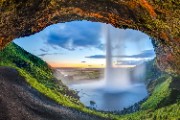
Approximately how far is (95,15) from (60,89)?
86.6 ft

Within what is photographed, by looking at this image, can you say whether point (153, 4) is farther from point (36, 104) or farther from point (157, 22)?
point (36, 104)

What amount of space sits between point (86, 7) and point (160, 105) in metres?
19.2

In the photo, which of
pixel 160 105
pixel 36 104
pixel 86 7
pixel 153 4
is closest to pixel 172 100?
pixel 160 105

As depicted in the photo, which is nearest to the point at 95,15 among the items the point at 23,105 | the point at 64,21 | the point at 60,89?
the point at 64,21

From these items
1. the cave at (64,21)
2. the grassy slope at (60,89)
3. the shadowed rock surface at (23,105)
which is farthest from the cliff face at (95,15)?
the grassy slope at (60,89)

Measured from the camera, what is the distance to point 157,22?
19.0 m

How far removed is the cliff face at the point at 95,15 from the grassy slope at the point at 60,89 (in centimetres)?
1101

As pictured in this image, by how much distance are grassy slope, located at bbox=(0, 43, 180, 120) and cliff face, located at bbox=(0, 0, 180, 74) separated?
433 inches

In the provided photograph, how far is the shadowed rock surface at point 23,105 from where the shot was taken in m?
25.0

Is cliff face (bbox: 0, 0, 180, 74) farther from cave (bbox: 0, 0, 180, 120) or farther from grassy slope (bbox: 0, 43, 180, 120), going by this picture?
grassy slope (bbox: 0, 43, 180, 120)

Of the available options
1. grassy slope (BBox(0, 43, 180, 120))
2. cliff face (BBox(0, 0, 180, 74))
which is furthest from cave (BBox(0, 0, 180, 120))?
grassy slope (BBox(0, 43, 180, 120))

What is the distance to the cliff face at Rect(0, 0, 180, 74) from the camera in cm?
1688

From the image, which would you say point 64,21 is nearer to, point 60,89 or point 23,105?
point 23,105

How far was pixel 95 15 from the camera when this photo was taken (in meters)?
24.3
